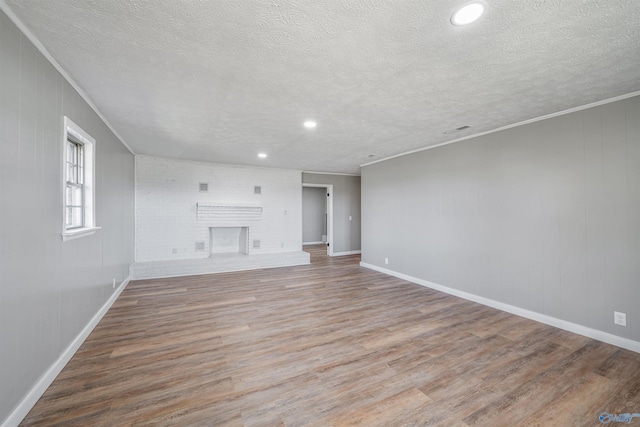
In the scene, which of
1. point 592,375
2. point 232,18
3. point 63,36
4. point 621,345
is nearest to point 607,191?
point 621,345

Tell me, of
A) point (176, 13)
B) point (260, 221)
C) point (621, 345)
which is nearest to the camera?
point (176, 13)

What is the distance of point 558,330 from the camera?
299 centimetres

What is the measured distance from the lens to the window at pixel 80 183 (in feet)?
8.33

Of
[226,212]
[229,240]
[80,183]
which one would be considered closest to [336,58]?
[80,183]

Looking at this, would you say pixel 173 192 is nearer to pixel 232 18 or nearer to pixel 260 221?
pixel 260 221

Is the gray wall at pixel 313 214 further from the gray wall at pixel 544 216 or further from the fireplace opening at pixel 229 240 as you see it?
the gray wall at pixel 544 216

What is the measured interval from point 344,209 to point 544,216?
17.4ft

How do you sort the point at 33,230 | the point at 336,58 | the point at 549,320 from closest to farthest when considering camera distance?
the point at 33,230
the point at 336,58
the point at 549,320

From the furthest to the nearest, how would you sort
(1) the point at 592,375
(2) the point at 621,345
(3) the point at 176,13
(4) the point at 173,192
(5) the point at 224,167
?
(5) the point at 224,167, (4) the point at 173,192, (2) the point at 621,345, (1) the point at 592,375, (3) the point at 176,13

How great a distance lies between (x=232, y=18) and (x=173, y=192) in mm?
5201

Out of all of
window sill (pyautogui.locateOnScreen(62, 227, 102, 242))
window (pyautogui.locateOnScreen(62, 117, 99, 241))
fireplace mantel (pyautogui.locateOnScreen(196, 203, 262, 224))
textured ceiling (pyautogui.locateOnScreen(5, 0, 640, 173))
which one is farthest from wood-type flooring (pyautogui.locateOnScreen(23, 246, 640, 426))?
fireplace mantel (pyautogui.locateOnScreen(196, 203, 262, 224))

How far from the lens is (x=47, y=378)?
6.35 feet

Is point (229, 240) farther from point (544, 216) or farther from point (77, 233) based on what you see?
point (544, 216)

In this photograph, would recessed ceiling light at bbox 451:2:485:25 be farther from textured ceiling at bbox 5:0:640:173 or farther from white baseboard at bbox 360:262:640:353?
white baseboard at bbox 360:262:640:353
